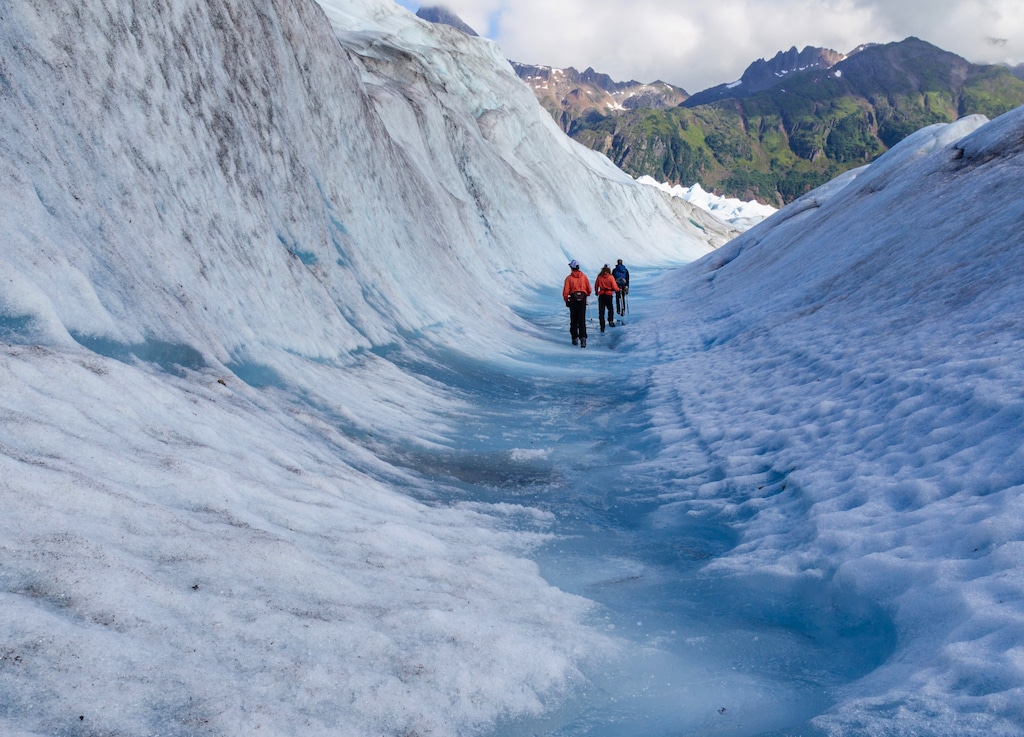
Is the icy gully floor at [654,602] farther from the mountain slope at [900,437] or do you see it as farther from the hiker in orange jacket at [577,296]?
the hiker in orange jacket at [577,296]

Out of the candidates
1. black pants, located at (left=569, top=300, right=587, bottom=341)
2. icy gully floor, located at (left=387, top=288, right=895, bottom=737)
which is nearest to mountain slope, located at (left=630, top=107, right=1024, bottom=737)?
icy gully floor, located at (left=387, top=288, right=895, bottom=737)

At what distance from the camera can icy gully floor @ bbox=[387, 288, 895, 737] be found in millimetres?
3391

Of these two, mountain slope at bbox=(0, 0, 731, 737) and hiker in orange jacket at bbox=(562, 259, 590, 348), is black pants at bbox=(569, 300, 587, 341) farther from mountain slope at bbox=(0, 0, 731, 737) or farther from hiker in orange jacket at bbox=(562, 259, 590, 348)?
mountain slope at bbox=(0, 0, 731, 737)

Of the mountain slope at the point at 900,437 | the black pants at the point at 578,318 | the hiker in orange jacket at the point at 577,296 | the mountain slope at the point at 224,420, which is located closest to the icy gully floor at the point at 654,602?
the mountain slope at the point at 900,437

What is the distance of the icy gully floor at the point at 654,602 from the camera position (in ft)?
11.1

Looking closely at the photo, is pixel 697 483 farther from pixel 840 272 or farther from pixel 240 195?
pixel 840 272

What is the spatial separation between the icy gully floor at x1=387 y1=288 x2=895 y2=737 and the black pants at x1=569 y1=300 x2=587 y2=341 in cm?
633

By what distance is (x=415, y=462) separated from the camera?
23.8ft

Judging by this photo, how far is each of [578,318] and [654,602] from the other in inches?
458

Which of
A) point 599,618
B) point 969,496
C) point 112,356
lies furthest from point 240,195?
point 969,496

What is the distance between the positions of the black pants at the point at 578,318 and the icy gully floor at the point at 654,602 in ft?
20.8

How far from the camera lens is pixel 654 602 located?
463cm

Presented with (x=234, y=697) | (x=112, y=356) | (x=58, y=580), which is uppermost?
(x=112, y=356)

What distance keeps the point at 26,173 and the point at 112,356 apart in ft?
6.03
